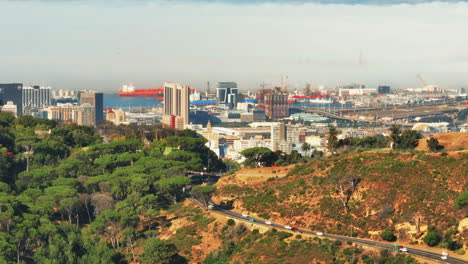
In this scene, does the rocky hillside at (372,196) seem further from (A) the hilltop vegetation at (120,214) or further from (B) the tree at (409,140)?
(B) the tree at (409,140)

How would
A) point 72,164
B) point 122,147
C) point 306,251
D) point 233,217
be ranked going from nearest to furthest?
point 306,251 < point 233,217 < point 72,164 < point 122,147

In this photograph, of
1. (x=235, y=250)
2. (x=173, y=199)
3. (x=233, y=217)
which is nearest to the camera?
(x=235, y=250)

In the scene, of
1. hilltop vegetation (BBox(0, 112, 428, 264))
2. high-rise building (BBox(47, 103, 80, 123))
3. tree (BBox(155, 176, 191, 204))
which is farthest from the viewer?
high-rise building (BBox(47, 103, 80, 123))

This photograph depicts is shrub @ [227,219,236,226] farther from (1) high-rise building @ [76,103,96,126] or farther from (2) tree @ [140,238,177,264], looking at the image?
(1) high-rise building @ [76,103,96,126]

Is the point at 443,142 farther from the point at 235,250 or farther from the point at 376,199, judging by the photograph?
the point at 235,250

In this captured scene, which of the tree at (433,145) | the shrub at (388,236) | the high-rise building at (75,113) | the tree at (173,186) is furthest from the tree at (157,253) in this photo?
the high-rise building at (75,113)

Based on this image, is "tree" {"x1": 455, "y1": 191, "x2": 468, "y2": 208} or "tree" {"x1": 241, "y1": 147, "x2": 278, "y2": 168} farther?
"tree" {"x1": 241, "y1": 147, "x2": 278, "y2": 168}

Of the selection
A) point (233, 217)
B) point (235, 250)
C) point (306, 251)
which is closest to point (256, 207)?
point (233, 217)

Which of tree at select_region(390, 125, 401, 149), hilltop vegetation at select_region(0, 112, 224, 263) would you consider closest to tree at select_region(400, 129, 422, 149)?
tree at select_region(390, 125, 401, 149)
